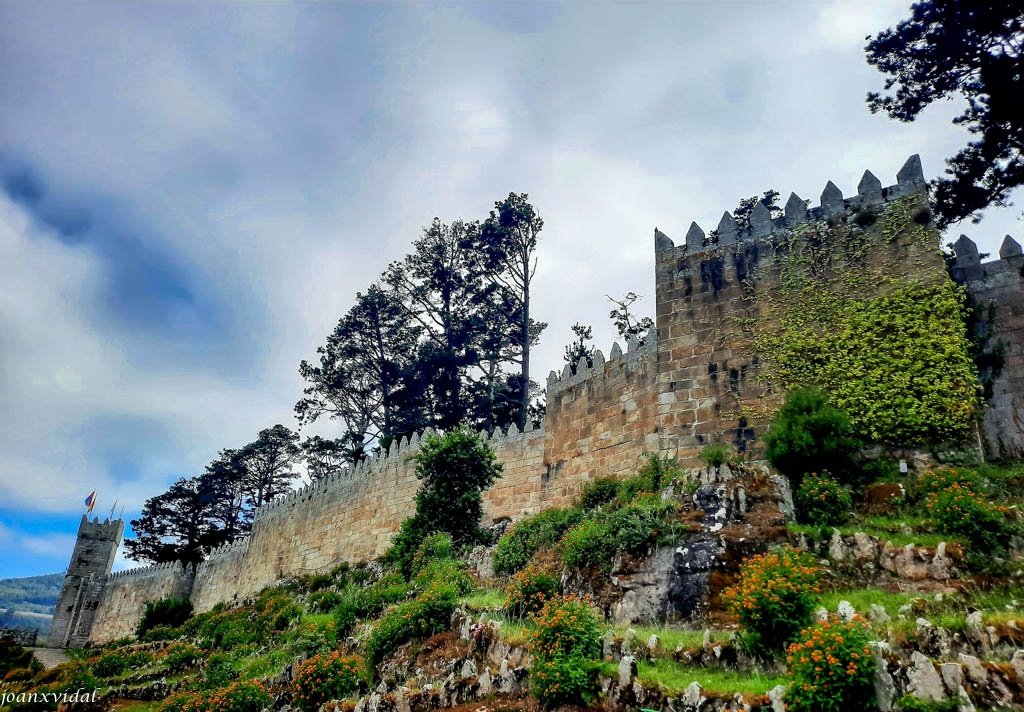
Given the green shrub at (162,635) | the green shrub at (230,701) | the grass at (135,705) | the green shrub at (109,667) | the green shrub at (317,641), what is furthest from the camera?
the green shrub at (162,635)

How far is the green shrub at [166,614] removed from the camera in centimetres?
3556

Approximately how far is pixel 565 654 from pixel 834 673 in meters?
3.73

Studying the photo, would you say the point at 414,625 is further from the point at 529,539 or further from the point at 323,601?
the point at 323,601

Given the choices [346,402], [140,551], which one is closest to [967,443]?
[346,402]

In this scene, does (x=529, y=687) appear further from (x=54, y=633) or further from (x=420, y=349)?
(x=54, y=633)

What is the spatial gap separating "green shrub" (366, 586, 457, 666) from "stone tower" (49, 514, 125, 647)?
44.5 m

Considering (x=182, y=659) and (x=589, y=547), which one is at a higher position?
(x=589, y=547)

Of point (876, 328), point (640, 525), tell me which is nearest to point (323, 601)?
point (640, 525)

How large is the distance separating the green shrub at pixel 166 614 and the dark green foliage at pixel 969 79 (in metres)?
37.8

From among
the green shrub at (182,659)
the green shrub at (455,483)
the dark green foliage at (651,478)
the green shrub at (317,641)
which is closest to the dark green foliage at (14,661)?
the green shrub at (182,659)

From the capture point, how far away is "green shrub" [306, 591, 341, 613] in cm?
2109

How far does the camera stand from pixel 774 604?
8547 mm

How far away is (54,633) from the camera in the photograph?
1869 inches

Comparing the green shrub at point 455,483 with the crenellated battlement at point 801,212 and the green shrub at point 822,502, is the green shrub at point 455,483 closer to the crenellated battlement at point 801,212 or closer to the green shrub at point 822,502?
the crenellated battlement at point 801,212
